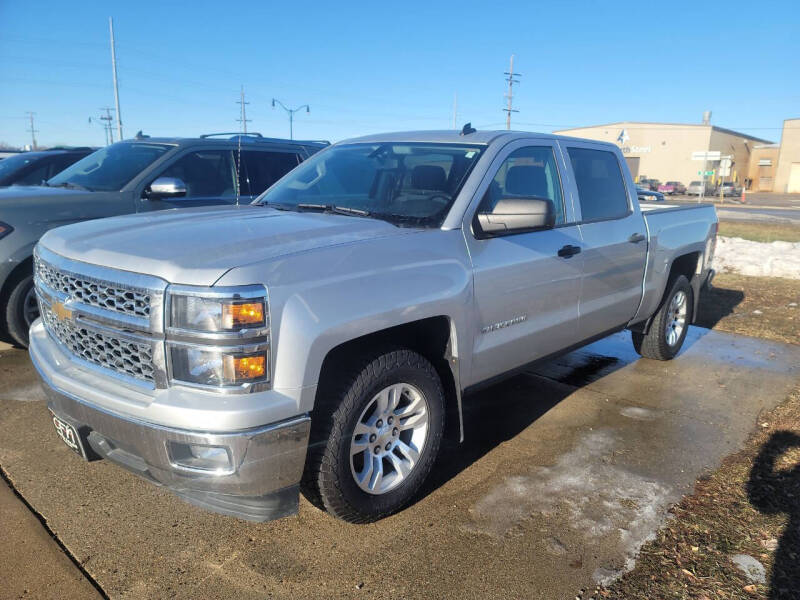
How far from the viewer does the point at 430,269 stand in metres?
2.98

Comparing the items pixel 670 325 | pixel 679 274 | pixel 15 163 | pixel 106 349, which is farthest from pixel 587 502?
pixel 15 163

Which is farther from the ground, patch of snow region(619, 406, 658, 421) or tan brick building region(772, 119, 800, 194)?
tan brick building region(772, 119, 800, 194)

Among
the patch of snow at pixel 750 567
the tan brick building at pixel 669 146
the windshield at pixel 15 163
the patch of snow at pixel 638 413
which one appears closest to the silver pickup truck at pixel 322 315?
the patch of snow at pixel 638 413

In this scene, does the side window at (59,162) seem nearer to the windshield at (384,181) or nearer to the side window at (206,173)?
the side window at (206,173)

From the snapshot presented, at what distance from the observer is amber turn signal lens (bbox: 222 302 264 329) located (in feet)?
7.50

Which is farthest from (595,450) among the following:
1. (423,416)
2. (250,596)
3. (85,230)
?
(85,230)

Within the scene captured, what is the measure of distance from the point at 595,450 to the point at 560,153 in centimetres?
201

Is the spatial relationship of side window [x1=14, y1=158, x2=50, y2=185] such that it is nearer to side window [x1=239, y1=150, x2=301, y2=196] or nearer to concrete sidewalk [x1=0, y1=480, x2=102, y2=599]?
side window [x1=239, y1=150, x2=301, y2=196]

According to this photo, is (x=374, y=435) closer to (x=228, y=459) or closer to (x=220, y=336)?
(x=228, y=459)

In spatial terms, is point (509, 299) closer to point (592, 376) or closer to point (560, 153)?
point (560, 153)

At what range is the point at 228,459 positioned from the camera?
7.70 feet

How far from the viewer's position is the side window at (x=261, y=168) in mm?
6582

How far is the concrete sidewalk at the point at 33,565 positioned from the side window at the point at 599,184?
3.60m

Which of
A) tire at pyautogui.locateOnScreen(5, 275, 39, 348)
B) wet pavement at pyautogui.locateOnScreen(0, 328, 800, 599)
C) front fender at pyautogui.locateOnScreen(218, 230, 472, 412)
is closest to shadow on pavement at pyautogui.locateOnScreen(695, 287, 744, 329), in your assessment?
wet pavement at pyautogui.locateOnScreen(0, 328, 800, 599)
